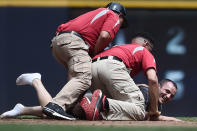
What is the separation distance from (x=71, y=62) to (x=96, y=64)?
24 centimetres

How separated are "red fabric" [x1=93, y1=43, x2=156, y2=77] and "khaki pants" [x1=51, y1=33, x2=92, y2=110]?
0.84 feet

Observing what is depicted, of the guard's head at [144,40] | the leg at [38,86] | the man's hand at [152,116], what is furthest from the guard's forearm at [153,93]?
the leg at [38,86]

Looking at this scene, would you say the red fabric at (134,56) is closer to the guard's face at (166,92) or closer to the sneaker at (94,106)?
→ the guard's face at (166,92)

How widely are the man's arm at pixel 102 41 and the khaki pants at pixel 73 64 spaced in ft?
0.39

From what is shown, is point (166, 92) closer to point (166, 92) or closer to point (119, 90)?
point (166, 92)

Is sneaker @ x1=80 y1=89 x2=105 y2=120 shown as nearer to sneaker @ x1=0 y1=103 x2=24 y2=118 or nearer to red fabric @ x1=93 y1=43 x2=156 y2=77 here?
red fabric @ x1=93 y1=43 x2=156 y2=77

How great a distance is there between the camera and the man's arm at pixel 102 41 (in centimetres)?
531

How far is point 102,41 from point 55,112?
0.86 m

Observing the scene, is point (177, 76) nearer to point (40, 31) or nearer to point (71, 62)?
point (40, 31)

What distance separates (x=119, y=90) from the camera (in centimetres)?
530

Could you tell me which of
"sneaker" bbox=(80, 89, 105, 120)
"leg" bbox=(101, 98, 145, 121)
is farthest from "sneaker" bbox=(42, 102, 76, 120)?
"leg" bbox=(101, 98, 145, 121)

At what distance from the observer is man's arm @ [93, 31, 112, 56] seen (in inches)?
209

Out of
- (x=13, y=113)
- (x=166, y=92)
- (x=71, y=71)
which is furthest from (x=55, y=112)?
(x=166, y=92)

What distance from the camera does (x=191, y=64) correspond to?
8.16m
